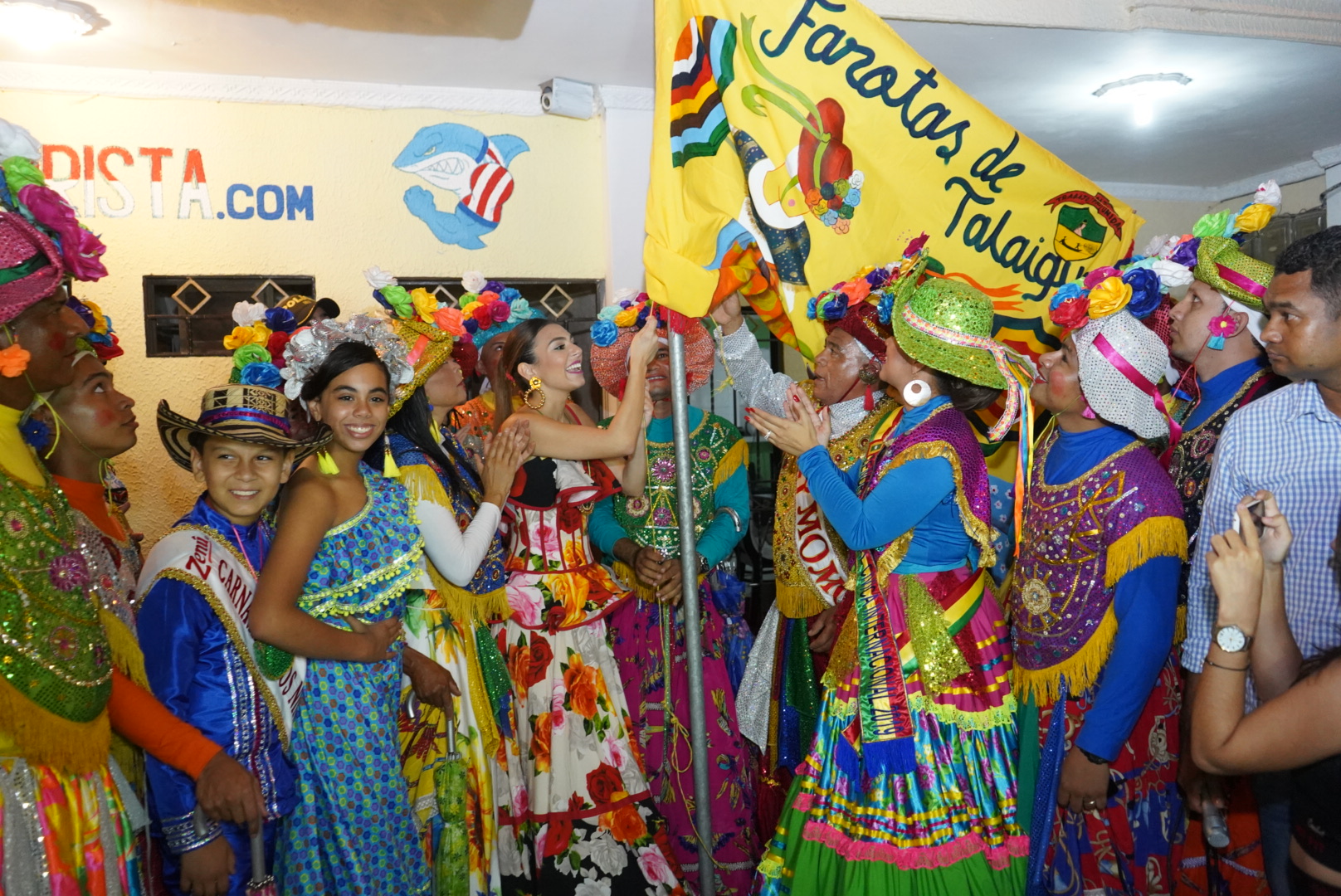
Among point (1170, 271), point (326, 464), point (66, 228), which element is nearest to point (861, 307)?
point (1170, 271)

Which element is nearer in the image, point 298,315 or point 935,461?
point 935,461

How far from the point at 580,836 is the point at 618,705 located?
458mm

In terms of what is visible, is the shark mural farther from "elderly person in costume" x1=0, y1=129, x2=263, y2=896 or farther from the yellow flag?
"elderly person in costume" x1=0, y1=129, x2=263, y2=896

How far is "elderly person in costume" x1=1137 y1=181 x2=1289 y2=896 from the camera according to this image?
2676 mm

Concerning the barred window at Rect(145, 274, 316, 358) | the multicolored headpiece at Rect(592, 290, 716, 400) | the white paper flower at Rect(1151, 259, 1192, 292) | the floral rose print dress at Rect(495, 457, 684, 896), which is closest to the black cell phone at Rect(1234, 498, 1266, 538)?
the white paper flower at Rect(1151, 259, 1192, 292)

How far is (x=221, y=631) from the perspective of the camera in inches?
96.7

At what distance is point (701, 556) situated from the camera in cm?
376

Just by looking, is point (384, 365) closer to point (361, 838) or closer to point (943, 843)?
point (361, 838)

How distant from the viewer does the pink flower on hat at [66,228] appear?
2.13 m

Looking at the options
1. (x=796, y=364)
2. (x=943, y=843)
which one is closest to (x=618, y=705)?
(x=943, y=843)

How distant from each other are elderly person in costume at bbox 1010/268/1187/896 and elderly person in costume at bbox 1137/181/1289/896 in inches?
4.2

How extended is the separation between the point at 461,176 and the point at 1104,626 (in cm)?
415

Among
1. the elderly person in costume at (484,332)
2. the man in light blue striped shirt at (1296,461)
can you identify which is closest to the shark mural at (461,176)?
the elderly person in costume at (484,332)

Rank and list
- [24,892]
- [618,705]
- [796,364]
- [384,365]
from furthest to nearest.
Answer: [796,364]
[618,705]
[384,365]
[24,892]
